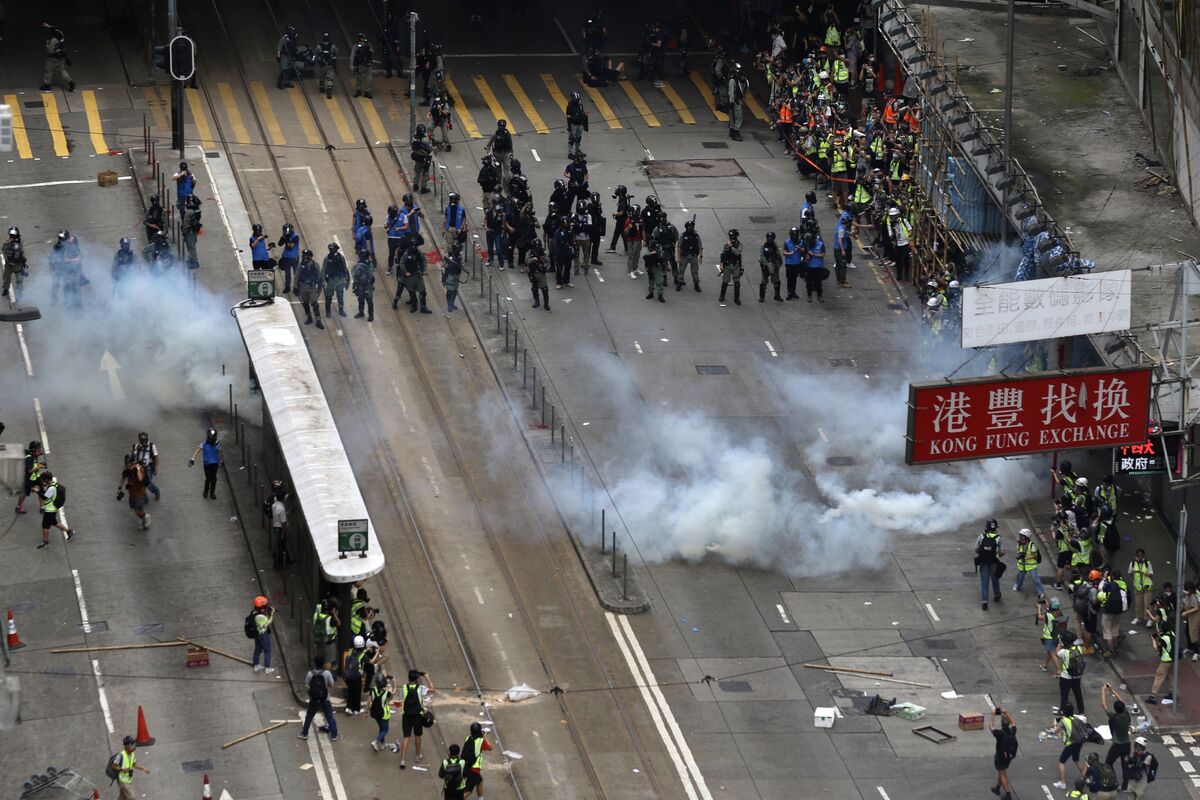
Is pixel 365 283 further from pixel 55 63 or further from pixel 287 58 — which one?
pixel 55 63

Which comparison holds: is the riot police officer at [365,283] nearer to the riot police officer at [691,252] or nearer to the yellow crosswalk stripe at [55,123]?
the riot police officer at [691,252]

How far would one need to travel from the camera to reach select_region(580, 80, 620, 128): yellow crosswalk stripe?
2482 inches

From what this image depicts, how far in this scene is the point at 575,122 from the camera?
197 ft

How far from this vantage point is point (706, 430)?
48.0 meters

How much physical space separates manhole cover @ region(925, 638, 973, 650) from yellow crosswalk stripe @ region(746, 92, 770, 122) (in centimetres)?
2324

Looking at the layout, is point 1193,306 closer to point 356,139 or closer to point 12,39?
point 356,139

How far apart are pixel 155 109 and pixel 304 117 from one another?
3.55 metres

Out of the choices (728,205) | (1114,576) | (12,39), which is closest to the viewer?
(1114,576)

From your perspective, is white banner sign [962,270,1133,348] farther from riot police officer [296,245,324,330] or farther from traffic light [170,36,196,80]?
traffic light [170,36,196,80]

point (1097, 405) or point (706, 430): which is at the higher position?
point (1097, 405)

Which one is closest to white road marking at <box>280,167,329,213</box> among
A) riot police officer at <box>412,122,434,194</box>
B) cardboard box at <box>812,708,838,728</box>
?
riot police officer at <box>412,122,434,194</box>

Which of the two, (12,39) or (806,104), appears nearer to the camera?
(806,104)

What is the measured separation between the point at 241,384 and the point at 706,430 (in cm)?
865

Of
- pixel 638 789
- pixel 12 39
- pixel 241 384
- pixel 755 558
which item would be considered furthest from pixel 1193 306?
pixel 12 39
